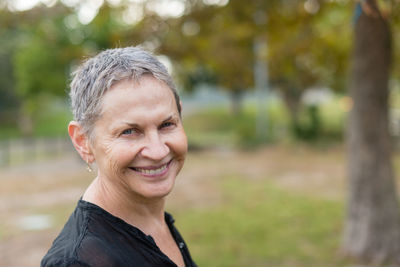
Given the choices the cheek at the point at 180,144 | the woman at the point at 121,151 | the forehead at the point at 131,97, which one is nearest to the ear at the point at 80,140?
the woman at the point at 121,151

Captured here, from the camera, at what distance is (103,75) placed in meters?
1.31

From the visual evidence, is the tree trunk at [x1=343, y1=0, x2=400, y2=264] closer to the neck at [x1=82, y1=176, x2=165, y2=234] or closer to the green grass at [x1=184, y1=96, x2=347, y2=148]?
the neck at [x1=82, y1=176, x2=165, y2=234]

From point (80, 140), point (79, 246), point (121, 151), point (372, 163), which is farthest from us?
point (372, 163)

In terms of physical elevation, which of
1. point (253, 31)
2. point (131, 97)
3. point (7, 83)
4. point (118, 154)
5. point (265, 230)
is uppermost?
point (7, 83)

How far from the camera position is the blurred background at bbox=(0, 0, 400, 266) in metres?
6.46

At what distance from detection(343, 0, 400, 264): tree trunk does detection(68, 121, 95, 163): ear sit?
4690mm

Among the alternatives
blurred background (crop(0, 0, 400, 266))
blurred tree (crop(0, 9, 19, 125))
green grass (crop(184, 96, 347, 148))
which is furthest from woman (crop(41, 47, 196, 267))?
blurred tree (crop(0, 9, 19, 125))

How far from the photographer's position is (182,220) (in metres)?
8.12

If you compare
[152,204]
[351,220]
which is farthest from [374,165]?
[152,204]

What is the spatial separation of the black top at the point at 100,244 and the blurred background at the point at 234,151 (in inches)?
27.3

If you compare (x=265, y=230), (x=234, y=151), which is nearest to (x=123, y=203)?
(x=265, y=230)

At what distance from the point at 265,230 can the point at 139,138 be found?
6.12 metres

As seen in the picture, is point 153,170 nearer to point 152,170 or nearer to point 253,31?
point 152,170

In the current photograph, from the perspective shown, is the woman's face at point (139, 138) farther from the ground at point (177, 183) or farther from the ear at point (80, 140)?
the ground at point (177, 183)
